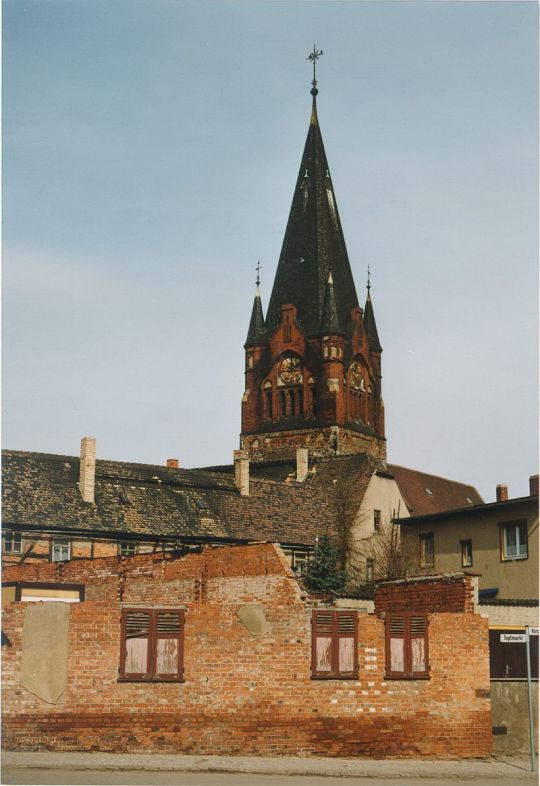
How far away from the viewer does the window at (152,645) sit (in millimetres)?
23281

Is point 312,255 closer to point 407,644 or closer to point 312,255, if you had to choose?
point 312,255

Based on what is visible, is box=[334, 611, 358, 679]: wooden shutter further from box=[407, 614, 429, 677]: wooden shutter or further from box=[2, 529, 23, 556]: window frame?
box=[2, 529, 23, 556]: window frame

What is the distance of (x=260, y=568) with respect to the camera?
29.0m

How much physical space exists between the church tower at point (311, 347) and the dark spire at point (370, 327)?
491mm

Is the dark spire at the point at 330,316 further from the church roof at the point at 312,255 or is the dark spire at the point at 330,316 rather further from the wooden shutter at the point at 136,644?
the wooden shutter at the point at 136,644

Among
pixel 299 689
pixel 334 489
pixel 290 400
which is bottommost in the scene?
pixel 299 689

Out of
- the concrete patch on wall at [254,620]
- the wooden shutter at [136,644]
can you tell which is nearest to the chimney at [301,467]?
the concrete patch on wall at [254,620]

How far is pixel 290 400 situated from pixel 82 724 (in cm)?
8055

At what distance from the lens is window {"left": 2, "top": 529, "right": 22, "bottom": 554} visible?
52.6 meters

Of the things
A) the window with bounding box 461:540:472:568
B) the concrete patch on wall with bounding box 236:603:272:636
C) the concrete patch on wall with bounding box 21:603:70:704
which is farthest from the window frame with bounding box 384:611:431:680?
the window with bounding box 461:540:472:568

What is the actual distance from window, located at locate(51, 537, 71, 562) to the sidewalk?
3217cm

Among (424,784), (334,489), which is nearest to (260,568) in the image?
(424,784)

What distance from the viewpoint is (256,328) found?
106625 mm

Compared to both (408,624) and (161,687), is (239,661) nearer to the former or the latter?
(161,687)
